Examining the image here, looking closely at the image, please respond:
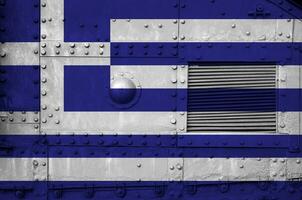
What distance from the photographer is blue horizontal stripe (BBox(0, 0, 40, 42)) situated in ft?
9.33

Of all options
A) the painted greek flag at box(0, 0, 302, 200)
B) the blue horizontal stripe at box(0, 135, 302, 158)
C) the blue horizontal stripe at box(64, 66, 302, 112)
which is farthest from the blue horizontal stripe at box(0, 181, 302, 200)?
the blue horizontal stripe at box(64, 66, 302, 112)

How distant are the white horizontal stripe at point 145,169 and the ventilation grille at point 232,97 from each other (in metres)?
0.23

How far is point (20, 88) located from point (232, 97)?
4.77ft

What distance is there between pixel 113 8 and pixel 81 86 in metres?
0.58

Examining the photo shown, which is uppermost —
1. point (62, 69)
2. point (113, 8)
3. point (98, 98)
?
point (113, 8)

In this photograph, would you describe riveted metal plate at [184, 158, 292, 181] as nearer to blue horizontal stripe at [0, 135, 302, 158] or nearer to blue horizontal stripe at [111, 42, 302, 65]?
blue horizontal stripe at [0, 135, 302, 158]

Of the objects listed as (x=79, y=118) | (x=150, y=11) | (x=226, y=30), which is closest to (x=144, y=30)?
(x=150, y=11)

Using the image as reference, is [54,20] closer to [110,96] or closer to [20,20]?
[20,20]

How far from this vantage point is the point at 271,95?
2.85 m

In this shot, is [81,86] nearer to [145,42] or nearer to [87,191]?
[145,42]

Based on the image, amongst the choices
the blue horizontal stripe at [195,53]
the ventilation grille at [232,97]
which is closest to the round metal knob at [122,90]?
the blue horizontal stripe at [195,53]

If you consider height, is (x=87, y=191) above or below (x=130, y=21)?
below

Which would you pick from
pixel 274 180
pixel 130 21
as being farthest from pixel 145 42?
pixel 274 180

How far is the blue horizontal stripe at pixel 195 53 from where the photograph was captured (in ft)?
9.32
